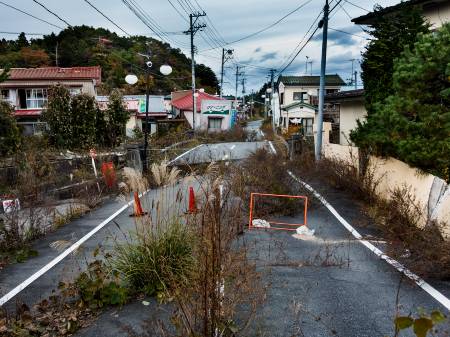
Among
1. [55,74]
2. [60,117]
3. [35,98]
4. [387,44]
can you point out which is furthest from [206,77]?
[387,44]

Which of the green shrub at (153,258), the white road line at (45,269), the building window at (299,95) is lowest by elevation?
the white road line at (45,269)

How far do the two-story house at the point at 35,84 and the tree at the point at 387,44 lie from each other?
1398 inches

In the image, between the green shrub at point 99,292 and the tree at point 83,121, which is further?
the tree at point 83,121

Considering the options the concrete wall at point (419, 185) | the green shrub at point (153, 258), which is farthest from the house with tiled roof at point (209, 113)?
the green shrub at point (153, 258)

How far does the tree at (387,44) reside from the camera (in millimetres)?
12219

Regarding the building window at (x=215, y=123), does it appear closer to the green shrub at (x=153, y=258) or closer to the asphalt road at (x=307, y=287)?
the asphalt road at (x=307, y=287)

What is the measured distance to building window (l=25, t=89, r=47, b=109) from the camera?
4544 cm

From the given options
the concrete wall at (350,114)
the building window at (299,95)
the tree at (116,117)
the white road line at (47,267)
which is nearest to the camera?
the white road line at (47,267)

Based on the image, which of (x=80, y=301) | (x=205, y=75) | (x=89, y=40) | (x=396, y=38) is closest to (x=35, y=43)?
(x=89, y=40)

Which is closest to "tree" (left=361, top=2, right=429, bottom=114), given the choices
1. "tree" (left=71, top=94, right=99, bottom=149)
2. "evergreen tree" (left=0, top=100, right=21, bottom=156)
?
"evergreen tree" (left=0, top=100, right=21, bottom=156)

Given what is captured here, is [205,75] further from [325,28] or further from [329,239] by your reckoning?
[329,239]

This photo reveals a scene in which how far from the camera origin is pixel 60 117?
2614 centimetres

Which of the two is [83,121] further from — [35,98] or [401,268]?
[401,268]

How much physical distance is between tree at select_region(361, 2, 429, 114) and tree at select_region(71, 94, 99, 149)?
18.3 m
